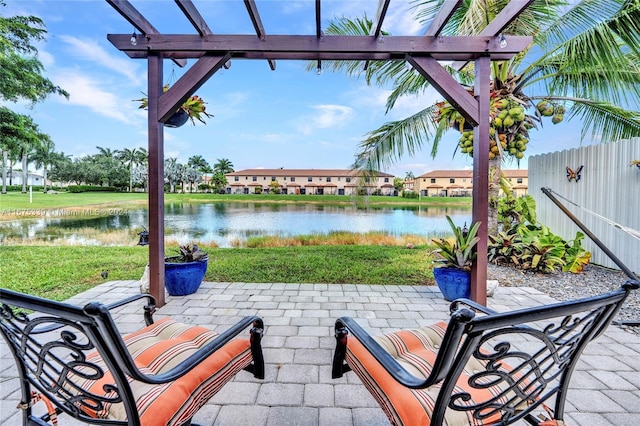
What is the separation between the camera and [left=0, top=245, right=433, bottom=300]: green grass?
12.8 ft

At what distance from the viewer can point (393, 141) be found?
539cm

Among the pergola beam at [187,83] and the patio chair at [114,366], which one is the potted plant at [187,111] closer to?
the pergola beam at [187,83]

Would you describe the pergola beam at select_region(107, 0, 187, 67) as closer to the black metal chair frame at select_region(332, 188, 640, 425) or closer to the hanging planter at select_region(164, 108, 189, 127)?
the hanging planter at select_region(164, 108, 189, 127)

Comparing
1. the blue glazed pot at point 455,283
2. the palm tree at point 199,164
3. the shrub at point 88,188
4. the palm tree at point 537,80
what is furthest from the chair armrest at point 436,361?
the palm tree at point 199,164

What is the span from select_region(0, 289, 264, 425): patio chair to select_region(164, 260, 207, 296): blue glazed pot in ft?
5.90

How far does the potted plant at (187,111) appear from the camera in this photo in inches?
122

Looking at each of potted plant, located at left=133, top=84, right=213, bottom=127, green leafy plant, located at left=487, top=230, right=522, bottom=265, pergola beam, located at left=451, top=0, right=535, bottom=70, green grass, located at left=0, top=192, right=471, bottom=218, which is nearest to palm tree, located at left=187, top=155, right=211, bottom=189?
green grass, located at left=0, top=192, right=471, bottom=218

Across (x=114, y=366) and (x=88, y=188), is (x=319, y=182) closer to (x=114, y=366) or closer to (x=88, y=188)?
(x=88, y=188)

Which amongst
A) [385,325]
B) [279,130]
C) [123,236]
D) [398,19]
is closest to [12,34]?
[123,236]

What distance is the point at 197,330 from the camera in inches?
60.8

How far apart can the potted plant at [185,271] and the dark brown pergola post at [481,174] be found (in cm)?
299

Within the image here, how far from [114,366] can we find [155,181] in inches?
97.6

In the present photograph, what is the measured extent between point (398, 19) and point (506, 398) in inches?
170

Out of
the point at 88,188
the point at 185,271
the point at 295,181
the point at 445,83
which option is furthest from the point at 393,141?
the point at 88,188
